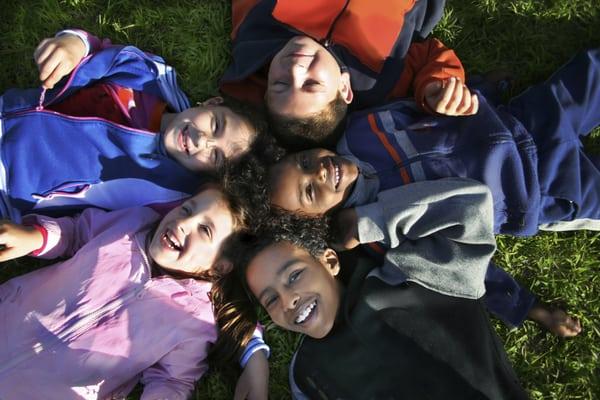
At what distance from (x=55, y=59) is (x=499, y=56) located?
2.36 metres

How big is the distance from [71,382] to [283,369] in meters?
1.09

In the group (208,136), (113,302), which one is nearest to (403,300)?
(208,136)

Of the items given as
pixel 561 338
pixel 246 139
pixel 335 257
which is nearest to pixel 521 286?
pixel 561 338

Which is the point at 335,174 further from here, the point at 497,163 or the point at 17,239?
the point at 17,239

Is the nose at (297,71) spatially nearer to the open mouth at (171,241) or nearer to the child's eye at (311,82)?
the child's eye at (311,82)

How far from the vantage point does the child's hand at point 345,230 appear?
2.58m

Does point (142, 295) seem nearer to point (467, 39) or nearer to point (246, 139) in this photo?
Answer: point (246, 139)

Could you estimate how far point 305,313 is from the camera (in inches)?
98.9

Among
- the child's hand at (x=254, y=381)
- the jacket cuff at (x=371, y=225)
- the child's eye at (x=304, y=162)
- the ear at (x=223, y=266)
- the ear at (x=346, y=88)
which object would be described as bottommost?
the child's hand at (x=254, y=381)

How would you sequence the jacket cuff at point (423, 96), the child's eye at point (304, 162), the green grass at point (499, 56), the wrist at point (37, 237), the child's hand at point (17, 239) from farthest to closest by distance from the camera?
1. the green grass at point (499, 56)
2. the jacket cuff at point (423, 96)
3. the child's eye at point (304, 162)
4. the wrist at point (37, 237)
5. the child's hand at point (17, 239)

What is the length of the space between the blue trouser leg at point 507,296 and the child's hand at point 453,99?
850 mm

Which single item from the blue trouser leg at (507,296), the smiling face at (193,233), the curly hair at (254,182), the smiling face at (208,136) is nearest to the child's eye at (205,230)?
the smiling face at (193,233)

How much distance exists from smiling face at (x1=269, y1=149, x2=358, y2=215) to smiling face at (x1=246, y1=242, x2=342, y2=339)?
0.22 metres

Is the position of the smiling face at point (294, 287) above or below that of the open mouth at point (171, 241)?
below
